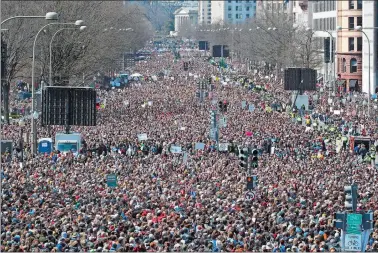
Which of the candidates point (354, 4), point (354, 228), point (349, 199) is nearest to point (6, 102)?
point (349, 199)

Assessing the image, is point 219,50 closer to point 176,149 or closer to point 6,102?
point 6,102

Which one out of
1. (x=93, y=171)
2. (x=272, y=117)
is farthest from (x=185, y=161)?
(x=272, y=117)

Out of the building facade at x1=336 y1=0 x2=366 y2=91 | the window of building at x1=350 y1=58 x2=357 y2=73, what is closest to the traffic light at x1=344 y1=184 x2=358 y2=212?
the building facade at x1=336 y1=0 x2=366 y2=91

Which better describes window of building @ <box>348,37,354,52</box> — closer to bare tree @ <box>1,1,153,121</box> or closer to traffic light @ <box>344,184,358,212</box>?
bare tree @ <box>1,1,153,121</box>

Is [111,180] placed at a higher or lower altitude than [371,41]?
lower

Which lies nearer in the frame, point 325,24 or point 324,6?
point 325,24

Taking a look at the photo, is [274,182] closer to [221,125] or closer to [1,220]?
[1,220]
